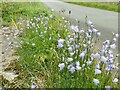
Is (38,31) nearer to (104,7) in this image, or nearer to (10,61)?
(10,61)

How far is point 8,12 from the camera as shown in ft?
47.1

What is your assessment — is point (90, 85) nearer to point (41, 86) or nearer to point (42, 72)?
point (41, 86)

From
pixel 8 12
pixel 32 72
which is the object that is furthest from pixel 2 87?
pixel 8 12

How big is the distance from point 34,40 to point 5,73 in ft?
4.67

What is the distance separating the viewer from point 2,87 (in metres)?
4.90

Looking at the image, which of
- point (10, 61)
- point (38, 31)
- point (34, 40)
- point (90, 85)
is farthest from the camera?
point (38, 31)

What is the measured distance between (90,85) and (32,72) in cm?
160

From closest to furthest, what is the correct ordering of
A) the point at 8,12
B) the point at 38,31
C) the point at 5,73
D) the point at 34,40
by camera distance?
the point at 5,73 → the point at 34,40 → the point at 38,31 → the point at 8,12

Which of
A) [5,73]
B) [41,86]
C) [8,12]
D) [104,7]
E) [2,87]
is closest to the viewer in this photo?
[41,86]

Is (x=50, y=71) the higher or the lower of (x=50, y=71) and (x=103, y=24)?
the higher

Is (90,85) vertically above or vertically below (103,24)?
above

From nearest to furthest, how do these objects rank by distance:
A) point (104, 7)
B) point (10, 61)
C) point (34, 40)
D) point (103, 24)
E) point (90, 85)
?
1. point (90, 85)
2. point (10, 61)
3. point (34, 40)
4. point (103, 24)
5. point (104, 7)

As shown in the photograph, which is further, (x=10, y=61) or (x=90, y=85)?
(x=10, y=61)

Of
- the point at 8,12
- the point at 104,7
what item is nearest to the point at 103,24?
the point at 8,12
